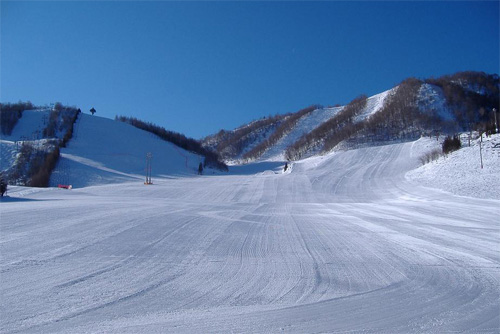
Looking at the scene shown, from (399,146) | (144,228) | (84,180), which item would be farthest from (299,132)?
(144,228)

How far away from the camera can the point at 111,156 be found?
5347 centimetres

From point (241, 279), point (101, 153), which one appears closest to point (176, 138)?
point (101, 153)

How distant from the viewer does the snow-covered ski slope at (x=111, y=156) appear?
41.5m

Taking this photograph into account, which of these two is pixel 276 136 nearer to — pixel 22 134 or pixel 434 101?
pixel 434 101

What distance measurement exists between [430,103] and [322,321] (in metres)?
101

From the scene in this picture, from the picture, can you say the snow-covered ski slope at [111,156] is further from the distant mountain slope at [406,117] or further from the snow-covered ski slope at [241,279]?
the distant mountain slope at [406,117]

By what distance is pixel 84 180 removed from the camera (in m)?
39.2

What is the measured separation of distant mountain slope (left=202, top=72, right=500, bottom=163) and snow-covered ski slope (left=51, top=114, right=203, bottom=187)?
36.3 m

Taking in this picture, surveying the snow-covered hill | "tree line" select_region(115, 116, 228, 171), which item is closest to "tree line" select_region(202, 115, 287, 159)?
"tree line" select_region(115, 116, 228, 171)

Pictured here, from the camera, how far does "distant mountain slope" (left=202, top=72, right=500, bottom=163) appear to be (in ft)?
254

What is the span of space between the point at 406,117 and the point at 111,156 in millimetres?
69525

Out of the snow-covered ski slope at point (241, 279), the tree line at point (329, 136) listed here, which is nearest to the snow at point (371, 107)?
the tree line at point (329, 136)

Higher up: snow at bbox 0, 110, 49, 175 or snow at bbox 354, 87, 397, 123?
snow at bbox 354, 87, 397, 123

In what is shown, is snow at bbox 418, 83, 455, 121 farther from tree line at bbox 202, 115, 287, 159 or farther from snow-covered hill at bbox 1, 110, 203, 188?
tree line at bbox 202, 115, 287, 159
